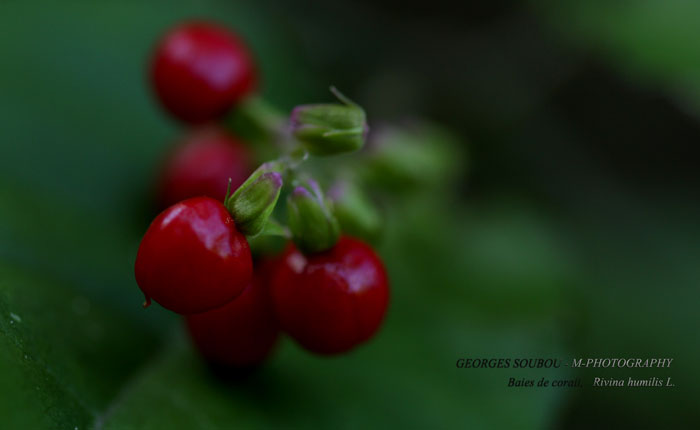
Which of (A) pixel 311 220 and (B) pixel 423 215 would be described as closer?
(A) pixel 311 220

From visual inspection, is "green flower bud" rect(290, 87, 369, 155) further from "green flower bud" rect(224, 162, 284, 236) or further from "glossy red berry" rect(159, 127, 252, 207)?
"glossy red berry" rect(159, 127, 252, 207)

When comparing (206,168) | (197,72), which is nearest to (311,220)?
(197,72)

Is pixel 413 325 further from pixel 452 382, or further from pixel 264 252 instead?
pixel 264 252

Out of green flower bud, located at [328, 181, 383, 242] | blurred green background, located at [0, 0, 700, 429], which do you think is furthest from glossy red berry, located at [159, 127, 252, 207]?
green flower bud, located at [328, 181, 383, 242]

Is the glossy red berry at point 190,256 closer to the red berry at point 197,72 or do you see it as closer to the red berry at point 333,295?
the red berry at point 333,295

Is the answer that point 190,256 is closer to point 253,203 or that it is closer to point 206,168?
point 253,203

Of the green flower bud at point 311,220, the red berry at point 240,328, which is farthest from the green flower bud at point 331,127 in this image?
the red berry at point 240,328
